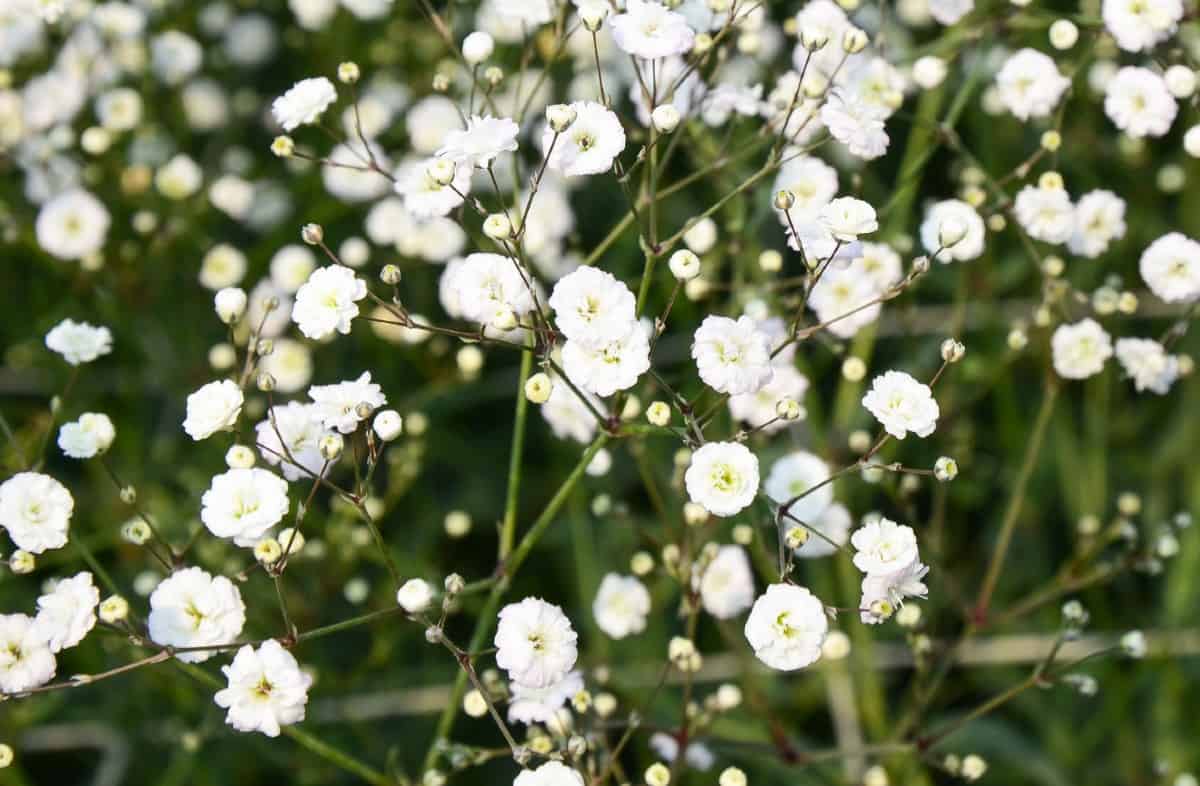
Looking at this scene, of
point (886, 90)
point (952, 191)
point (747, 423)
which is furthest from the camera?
point (952, 191)

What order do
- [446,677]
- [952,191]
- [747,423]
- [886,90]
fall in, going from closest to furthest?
[886,90], [747,423], [446,677], [952,191]

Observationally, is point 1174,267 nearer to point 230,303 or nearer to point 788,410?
point 788,410

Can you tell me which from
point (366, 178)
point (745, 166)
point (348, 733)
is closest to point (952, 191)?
point (745, 166)

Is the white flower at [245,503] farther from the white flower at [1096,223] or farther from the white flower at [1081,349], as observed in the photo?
the white flower at [1096,223]

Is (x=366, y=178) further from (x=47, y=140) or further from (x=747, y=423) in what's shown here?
(x=747, y=423)

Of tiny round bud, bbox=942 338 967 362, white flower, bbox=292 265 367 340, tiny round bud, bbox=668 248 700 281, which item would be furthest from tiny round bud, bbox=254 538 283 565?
tiny round bud, bbox=942 338 967 362

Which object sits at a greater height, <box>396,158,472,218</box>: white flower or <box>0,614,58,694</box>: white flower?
<box>396,158,472,218</box>: white flower

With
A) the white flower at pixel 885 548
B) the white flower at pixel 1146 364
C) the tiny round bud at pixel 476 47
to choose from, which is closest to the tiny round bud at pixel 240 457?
the tiny round bud at pixel 476 47

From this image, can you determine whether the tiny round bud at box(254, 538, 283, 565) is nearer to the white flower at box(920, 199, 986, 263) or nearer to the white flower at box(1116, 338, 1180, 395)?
the white flower at box(920, 199, 986, 263)
